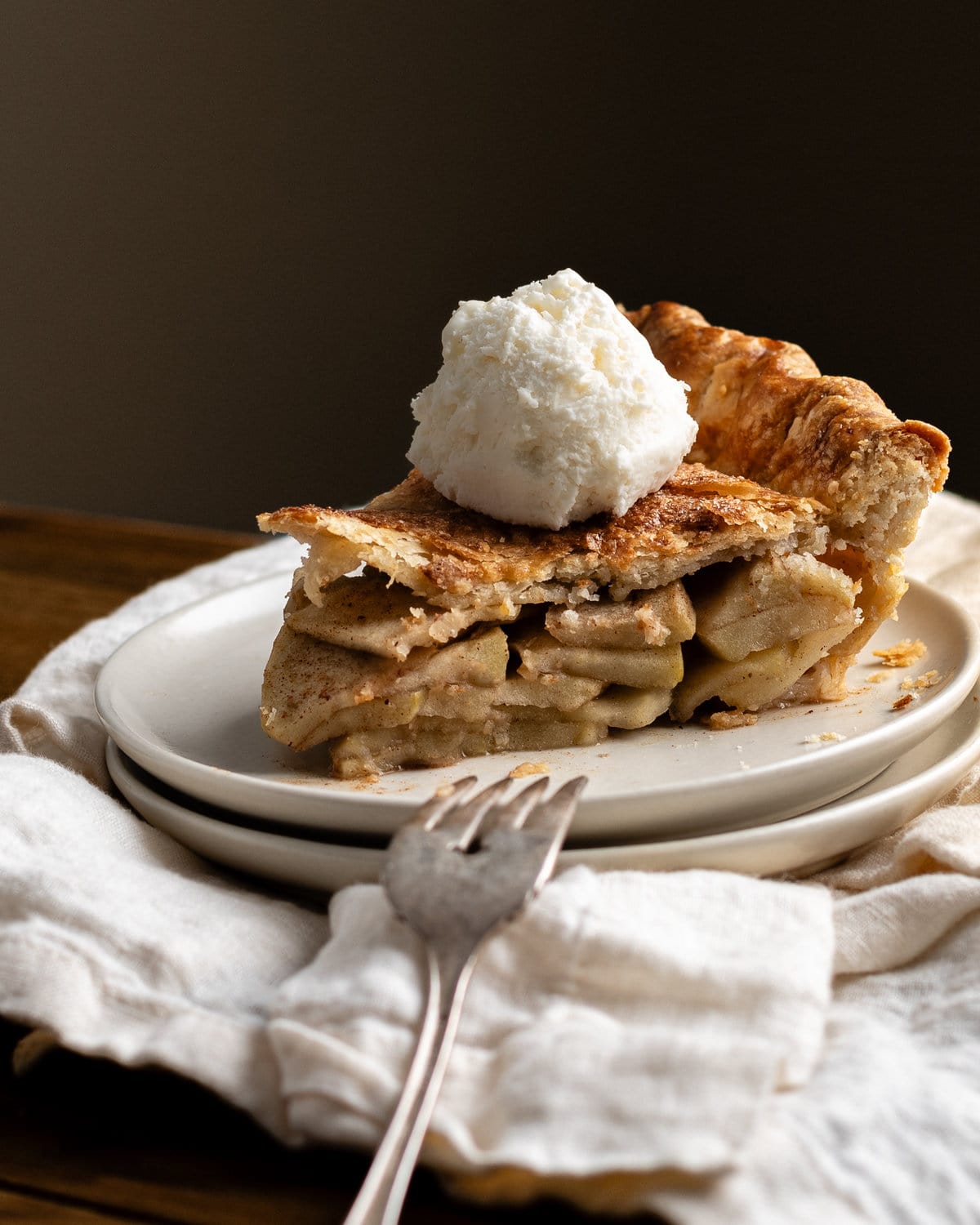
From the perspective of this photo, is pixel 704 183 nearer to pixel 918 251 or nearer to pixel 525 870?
pixel 918 251

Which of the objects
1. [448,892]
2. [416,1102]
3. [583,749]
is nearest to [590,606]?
[583,749]

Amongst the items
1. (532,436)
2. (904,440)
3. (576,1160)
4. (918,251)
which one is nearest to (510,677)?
(532,436)

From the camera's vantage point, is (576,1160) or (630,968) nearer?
(576,1160)

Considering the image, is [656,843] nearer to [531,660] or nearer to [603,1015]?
[603,1015]

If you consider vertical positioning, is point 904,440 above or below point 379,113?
above

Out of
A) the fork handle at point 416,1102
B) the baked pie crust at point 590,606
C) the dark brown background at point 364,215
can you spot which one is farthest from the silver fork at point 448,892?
the dark brown background at point 364,215
